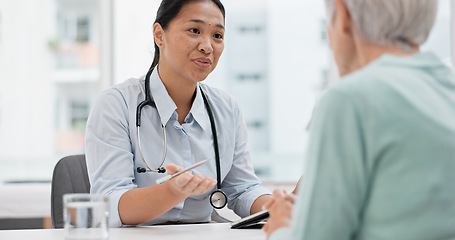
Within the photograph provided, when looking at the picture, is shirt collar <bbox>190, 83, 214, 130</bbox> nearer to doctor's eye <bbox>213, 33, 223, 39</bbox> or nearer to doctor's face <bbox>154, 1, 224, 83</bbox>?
doctor's face <bbox>154, 1, 224, 83</bbox>

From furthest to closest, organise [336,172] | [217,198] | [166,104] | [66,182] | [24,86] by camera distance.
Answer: [24,86] → [66,182] → [166,104] → [217,198] → [336,172]

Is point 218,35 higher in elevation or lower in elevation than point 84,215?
higher

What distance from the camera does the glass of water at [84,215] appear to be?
946mm

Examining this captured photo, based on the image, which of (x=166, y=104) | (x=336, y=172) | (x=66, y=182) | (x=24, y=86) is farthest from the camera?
(x=24, y=86)

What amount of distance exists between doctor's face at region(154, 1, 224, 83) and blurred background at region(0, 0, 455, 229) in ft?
4.94

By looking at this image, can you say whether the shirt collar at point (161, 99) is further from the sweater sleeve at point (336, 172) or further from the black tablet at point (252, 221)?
the sweater sleeve at point (336, 172)

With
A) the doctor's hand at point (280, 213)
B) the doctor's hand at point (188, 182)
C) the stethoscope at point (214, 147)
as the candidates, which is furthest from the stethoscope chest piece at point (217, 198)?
the doctor's hand at point (280, 213)

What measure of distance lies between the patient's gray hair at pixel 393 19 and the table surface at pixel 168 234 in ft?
2.01

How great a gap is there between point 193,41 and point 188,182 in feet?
1.86

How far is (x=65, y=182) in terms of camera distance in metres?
1.75

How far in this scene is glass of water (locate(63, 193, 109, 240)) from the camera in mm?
946

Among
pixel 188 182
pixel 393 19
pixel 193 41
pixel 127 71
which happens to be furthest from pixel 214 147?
pixel 127 71

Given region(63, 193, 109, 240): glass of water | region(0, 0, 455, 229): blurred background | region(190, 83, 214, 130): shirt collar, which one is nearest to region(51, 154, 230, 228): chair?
region(190, 83, 214, 130): shirt collar

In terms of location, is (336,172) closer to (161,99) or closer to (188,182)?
(188,182)
